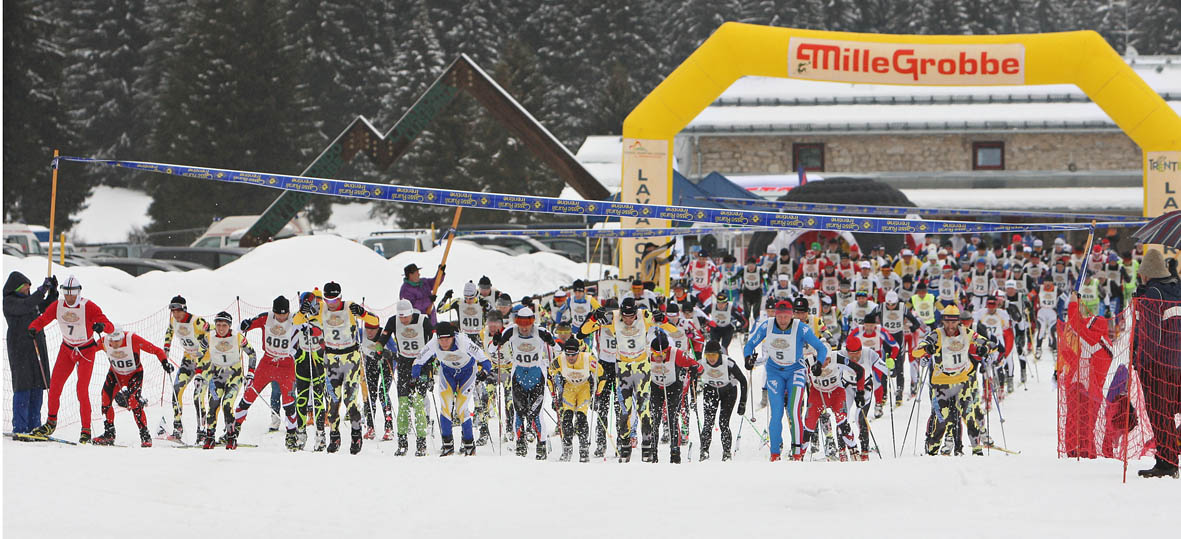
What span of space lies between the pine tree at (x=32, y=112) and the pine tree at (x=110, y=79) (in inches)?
632

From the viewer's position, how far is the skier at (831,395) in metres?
11.5

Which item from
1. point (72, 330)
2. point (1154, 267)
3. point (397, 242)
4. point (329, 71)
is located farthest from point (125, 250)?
point (329, 71)

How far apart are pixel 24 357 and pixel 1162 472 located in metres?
9.81

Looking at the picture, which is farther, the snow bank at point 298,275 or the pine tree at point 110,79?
the pine tree at point 110,79

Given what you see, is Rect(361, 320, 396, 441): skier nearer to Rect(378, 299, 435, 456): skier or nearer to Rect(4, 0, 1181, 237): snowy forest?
Rect(378, 299, 435, 456): skier

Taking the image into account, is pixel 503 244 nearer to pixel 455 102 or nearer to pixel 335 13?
pixel 455 102

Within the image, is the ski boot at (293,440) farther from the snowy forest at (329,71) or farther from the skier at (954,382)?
the snowy forest at (329,71)

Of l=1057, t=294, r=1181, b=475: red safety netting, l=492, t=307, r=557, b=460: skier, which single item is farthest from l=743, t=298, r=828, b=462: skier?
l=1057, t=294, r=1181, b=475: red safety netting

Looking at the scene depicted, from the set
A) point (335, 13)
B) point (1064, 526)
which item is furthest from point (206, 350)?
point (335, 13)

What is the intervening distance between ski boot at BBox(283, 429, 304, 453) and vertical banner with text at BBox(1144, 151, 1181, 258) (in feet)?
49.3

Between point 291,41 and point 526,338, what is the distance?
5047 cm

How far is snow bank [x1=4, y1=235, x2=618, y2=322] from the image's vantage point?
1845cm

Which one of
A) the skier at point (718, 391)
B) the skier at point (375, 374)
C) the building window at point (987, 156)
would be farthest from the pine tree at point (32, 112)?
the skier at point (718, 391)

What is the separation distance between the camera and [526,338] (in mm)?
11648
